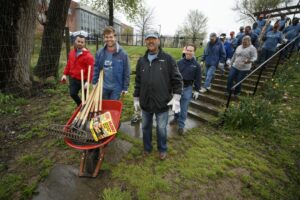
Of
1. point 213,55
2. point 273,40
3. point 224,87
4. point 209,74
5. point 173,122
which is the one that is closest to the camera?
point 173,122

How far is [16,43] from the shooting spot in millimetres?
4797

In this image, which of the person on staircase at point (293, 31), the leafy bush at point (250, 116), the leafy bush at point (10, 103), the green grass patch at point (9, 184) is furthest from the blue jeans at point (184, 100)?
the person on staircase at point (293, 31)

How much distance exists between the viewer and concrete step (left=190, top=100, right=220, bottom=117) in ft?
15.5

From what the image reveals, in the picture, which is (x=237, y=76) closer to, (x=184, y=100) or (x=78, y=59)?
(x=184, y=100)

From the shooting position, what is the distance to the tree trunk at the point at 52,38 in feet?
19.8

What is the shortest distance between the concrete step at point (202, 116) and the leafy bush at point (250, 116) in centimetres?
44

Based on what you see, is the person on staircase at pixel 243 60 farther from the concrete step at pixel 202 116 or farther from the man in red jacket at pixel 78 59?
the man in red jacket at pixel 78 59

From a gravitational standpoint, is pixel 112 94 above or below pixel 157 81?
below

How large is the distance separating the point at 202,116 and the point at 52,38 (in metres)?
5.43

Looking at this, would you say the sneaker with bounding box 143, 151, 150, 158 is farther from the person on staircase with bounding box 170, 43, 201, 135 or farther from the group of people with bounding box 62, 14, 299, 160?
the person on staircase with bounding box 170, 43, 201, 135

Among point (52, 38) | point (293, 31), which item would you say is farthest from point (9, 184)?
point (293, 31)

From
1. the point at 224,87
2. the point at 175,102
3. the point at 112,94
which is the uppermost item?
the point at 175,102

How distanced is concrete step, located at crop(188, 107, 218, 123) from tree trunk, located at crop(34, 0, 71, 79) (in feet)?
16.0

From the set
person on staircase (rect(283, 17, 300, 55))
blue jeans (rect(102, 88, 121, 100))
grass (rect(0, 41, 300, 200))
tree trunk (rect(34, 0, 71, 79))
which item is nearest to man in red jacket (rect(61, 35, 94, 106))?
blue jeans (rect(102, 88, 121, 100))
